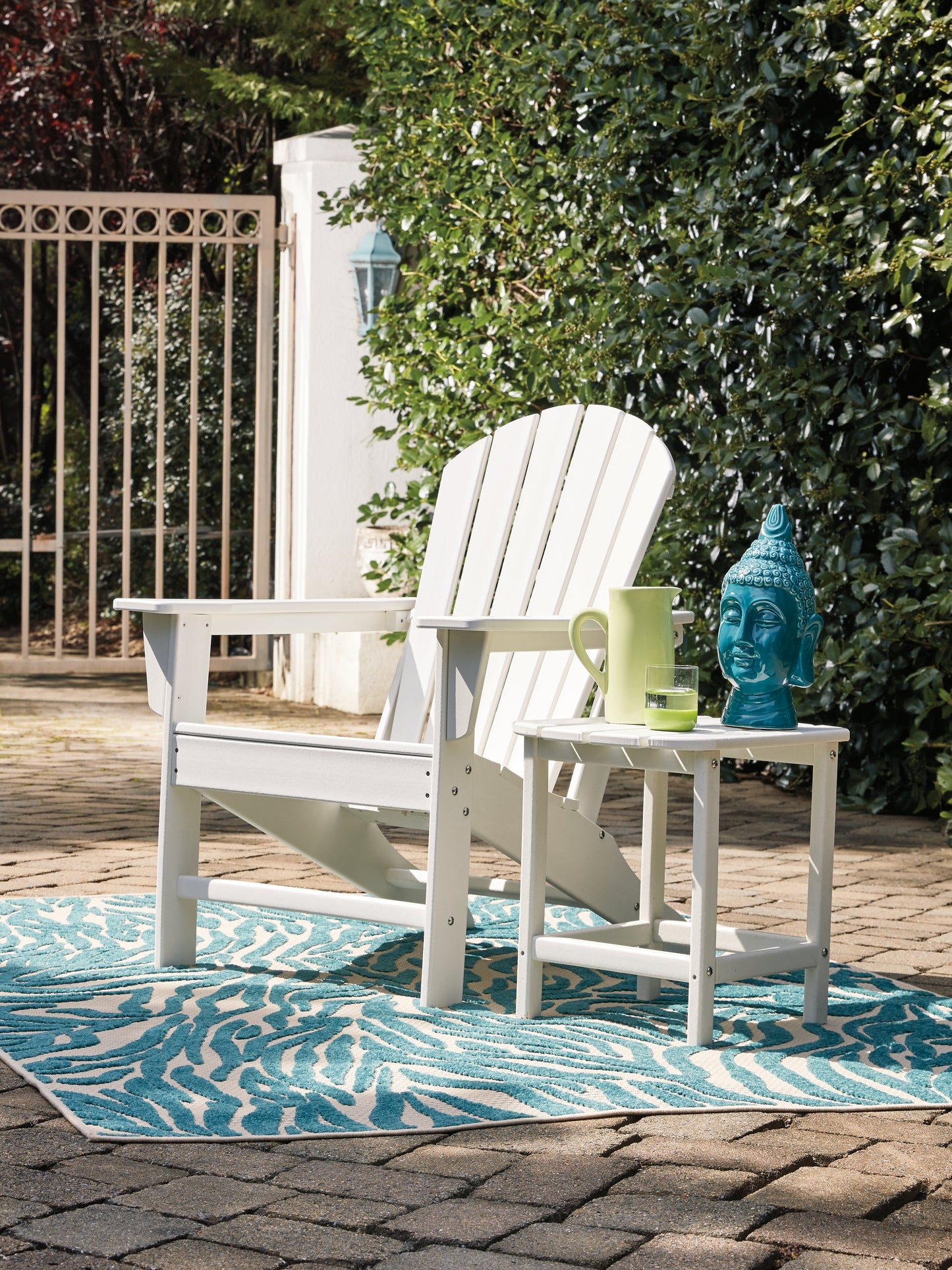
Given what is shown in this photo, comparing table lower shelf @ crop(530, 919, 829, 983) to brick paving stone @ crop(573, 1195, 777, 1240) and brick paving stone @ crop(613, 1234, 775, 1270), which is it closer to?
brick paving stone @ crop(573, 1195, 777, 1240)

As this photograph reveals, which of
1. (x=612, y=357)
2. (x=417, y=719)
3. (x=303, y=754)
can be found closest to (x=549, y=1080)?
(x=303, y=754)

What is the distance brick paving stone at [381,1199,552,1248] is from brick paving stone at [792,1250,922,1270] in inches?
12.6

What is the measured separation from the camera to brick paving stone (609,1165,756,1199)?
2.18 metres

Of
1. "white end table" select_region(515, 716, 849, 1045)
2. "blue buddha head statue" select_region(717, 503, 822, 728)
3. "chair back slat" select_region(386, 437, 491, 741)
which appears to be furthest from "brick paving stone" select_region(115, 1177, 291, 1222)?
"chair back slat" select_region(386, 437, 491, 741)

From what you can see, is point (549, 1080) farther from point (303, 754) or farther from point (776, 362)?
point (776, 362)

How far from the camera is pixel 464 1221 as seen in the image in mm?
2070

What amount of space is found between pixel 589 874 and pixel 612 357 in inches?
115

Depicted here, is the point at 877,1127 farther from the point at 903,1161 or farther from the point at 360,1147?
the point at 360,1147

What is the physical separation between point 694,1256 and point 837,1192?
12.6 inches

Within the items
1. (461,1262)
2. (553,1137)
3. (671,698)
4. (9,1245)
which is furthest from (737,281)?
(9,1245)

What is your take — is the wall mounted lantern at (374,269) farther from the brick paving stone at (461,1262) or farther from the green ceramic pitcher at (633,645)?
the brick paving stone at (461,1262)

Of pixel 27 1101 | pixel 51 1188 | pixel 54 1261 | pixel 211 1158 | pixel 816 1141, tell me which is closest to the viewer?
pixel 54 1261

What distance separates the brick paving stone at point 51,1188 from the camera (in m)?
2.12

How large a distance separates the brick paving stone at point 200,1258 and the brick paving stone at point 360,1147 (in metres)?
0.31
